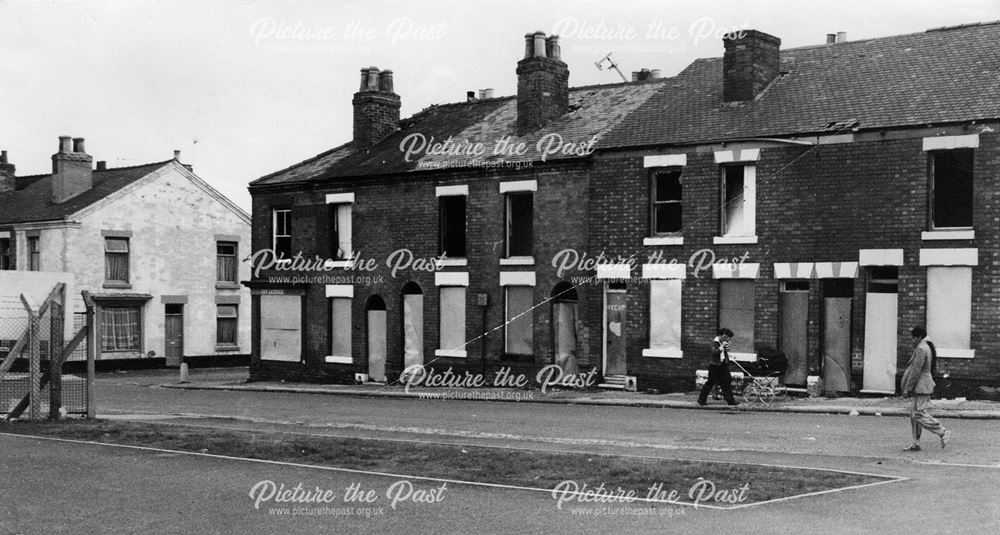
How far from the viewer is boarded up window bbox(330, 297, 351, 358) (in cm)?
3456

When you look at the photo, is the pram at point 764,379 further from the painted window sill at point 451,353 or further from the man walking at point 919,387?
the painted window sill at point 451,353

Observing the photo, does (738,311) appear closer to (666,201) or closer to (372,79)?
(666,201)

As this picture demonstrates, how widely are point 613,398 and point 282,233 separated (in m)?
15.4

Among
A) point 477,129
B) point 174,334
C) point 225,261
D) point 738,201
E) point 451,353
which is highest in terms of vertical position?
point 477,129

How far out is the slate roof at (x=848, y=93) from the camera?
79.1ft

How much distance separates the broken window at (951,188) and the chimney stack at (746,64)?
560 cm

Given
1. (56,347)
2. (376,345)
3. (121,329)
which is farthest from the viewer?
(121,329)

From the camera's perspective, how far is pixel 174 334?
47281 mm

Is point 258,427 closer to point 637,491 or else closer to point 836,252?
point 637,491

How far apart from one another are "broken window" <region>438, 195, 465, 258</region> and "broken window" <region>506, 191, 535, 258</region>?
169 centimetres

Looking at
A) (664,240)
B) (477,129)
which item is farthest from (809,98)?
(477,129)

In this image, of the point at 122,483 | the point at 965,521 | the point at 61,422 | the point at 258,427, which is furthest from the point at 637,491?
the point at 61,422

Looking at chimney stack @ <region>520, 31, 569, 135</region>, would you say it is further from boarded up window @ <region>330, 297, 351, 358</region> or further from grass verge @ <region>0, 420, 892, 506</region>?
grass verge @ <region>0, 420, 892, 506</region>

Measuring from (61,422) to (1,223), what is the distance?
99.8 feet
